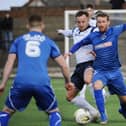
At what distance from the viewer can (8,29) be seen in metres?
25.7

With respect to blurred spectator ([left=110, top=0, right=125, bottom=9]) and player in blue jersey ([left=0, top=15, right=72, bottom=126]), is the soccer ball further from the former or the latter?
blurred spectator ([left=110, top=0, right=125, bottom=9])

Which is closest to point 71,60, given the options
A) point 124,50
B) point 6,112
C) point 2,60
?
point 124,50

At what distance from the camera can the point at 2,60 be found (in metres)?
25.3

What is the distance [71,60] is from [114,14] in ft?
7.91

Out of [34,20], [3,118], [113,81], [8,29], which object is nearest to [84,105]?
[113,81]

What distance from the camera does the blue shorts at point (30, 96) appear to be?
28.4 ft

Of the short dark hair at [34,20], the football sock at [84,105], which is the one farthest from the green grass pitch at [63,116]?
the short dark hair at [34,20]

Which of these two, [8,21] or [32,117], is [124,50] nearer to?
[8,21]

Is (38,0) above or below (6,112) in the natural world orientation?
above

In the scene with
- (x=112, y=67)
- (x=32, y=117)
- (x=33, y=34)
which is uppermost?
(x=33, y=34)

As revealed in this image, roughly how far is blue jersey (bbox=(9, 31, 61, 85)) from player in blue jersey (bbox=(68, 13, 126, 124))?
2333mm

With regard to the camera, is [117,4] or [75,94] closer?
[75,94]

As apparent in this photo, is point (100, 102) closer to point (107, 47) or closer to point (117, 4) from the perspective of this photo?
point (107, 47)

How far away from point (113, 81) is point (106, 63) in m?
0.34
